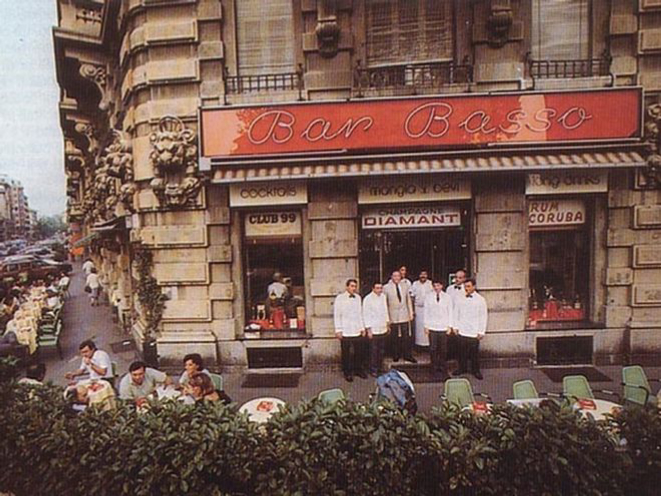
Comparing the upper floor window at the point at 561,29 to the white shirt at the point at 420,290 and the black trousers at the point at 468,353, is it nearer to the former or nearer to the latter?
the white shirt at the point at 420,290

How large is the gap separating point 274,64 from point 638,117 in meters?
6.56

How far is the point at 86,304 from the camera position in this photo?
760 inches

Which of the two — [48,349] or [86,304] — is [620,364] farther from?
[86,304]

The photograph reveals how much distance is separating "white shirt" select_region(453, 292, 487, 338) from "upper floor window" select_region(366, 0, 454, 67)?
452 centimetres

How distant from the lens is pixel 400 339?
912 centimetres

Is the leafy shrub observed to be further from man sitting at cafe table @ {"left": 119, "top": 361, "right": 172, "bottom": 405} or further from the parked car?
the parked car

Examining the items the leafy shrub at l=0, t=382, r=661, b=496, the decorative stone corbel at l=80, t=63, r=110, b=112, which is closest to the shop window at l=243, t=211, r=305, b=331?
the leafy shrub at l=0, t=382, r=661, b=496

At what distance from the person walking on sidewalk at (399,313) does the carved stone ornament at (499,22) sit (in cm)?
460

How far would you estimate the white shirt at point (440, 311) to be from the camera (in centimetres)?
852

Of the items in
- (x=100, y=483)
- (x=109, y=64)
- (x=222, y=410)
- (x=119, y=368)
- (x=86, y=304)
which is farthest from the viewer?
(x=86, y=304)

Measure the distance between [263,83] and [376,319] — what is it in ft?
16.3

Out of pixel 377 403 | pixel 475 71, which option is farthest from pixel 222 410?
pixel 475 71

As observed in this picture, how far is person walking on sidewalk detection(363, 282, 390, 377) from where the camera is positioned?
852 centimetres

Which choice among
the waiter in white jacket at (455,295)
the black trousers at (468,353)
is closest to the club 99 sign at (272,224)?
the waiter in white jacket at (455,295)
